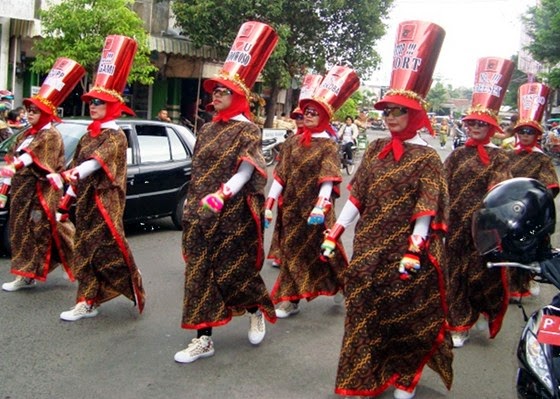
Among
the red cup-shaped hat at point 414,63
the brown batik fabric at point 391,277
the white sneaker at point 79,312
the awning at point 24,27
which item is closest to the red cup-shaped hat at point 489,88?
the red cup-shaped hat at point 414,63

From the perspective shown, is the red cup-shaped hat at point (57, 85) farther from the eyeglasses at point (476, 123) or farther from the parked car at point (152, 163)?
the eyeglasses at point (476, 123)

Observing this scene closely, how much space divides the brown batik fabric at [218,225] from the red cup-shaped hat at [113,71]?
3.80 feet

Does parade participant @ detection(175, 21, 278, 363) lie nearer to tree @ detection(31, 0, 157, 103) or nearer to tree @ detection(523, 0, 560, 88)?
tree @ detection(31, 0, 157, 103)

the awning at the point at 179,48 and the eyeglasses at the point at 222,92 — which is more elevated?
the awning at the point at 179,48

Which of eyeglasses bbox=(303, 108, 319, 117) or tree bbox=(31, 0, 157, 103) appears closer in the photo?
eyeglasses bbox=(303, 108, 319, 117)

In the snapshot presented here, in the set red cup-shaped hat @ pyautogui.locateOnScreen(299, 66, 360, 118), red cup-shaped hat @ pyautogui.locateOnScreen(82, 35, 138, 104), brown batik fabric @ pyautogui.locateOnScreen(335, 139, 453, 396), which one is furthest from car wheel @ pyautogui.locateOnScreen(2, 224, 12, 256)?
brown batik fabric @ pyautogui.locateOnScreen(335, 139, 453, 396)

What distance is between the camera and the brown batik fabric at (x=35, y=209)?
18.9ft

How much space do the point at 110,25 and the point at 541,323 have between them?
39.4 ft

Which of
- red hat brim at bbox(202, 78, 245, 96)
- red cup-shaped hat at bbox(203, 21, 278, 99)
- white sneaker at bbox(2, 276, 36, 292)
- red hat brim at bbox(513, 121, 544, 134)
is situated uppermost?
red cup-shaped hat at bbox(203, 21, 278, 99)

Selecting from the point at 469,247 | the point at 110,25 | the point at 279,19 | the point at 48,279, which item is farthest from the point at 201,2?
the point at 469,247

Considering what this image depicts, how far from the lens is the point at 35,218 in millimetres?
5793

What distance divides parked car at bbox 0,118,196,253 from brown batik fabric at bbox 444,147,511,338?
4.13m

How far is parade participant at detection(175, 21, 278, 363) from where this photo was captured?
173 inches

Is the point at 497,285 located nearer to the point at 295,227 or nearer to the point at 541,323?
the point at 295,227
